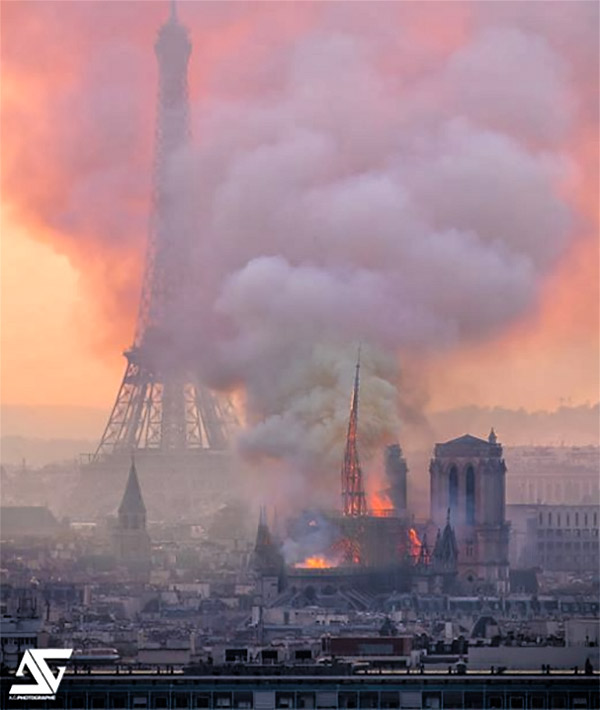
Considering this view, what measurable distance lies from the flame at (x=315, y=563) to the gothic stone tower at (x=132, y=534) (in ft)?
12.9

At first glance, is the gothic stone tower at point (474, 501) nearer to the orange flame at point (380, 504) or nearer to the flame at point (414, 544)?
the flame at point (414, 544)

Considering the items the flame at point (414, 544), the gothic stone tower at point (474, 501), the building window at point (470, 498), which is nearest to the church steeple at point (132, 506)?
the gothic stone tower at point (474, 501)

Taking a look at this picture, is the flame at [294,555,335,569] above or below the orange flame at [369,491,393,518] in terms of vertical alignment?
below

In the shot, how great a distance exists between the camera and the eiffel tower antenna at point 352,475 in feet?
210

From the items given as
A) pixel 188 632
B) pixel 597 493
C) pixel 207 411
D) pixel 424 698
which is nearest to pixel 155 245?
pixel 207 411

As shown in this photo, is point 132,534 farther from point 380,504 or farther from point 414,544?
point 414,544

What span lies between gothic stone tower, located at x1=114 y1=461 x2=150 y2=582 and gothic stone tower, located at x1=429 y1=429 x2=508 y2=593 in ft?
17.2

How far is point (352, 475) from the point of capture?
211ft

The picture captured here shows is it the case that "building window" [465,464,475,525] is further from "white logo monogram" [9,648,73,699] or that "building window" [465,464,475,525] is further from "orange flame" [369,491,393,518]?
"white logo monogram" [9,648,73,699]

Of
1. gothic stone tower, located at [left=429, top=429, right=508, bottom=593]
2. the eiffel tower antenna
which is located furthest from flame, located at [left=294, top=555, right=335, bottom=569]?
gothic stone tower, located at [left=429, top=429, right=508, bottom=593]

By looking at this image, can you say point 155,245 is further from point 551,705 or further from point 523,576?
point 551,705

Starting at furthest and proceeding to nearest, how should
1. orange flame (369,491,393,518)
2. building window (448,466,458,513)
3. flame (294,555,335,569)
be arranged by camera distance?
building window (448,466,458,513)
orange flame (369,491,393,518)
flame (294,555,335,569)

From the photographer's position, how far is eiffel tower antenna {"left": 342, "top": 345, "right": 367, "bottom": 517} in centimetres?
6397

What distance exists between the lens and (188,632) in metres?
50.0
